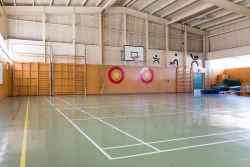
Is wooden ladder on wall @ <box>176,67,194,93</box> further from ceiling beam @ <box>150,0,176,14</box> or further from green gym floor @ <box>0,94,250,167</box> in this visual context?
green gym floor @ <box>0,94,250,167</box>

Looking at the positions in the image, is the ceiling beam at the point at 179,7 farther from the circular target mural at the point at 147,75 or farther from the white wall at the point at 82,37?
the circular target mural at the point at 147,75

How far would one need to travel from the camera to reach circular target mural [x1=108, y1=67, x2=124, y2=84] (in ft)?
77.0

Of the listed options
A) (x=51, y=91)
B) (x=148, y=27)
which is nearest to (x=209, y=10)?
(x=148, y=27)

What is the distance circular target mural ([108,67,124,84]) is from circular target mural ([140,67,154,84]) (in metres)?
2.37

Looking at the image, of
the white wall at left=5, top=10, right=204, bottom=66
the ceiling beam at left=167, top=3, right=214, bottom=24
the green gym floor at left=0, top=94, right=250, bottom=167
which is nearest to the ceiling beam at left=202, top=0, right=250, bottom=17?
the ceiling beam at left=167, top=3, right=214, bottom=24

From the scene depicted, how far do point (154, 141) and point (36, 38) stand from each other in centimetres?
1922

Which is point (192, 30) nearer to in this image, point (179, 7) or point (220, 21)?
point (220, 21)

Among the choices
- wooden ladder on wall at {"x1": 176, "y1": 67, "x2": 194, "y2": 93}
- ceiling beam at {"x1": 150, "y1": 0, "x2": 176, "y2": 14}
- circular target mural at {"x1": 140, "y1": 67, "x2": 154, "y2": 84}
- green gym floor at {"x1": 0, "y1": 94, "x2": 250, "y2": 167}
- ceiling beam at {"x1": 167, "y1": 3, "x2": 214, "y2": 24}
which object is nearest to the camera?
green gym floor at {"x1": 0, "y1": 94, "x2": 250, "y2": 167}

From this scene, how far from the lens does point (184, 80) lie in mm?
27234

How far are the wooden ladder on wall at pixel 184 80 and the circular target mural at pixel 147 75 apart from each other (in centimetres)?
357

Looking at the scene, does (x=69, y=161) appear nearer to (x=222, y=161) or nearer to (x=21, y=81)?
(x=222, y=161)

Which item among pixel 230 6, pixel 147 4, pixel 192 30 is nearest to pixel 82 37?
pixel 147 4

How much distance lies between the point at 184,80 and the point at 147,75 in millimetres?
5168

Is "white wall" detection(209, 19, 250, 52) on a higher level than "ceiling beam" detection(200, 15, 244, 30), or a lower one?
lower
